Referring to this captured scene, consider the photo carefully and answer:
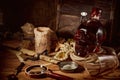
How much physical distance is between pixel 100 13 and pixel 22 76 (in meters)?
1.47

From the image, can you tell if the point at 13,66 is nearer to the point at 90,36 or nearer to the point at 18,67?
the point at 18,67

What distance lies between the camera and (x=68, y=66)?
3.52m

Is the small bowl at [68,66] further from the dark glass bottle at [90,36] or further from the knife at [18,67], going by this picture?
the knife at [18,67]

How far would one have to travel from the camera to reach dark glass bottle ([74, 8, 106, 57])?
12.2 feet

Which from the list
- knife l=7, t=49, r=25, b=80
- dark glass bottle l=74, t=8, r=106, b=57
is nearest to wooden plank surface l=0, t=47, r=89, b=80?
knife l=7, t=49, r=25, b=80

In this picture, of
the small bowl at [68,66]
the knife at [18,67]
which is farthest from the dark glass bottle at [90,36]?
the knife at [18,67]

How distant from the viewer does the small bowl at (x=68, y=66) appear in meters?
3.44

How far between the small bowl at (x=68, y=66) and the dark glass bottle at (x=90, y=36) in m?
0.22

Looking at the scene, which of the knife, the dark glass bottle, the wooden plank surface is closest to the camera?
the knife

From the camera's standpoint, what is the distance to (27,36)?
4.36 metres

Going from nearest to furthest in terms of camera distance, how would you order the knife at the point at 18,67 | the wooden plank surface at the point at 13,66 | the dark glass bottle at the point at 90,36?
the knife at the point at 18,67 → the wooden plank surface at the point at 13,66 → the dark glass bottle at the point at 90,36

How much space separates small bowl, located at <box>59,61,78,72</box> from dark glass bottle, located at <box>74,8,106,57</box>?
0.22 meters

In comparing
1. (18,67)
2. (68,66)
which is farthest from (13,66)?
(68,66)

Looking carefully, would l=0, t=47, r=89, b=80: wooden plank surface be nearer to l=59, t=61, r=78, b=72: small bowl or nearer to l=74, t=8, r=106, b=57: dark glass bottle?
l=59, t=61, r=78, b=72: small bowl
